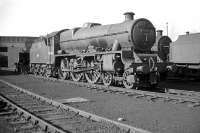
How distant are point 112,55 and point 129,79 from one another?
163cm

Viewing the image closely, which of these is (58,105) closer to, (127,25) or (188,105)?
(188,105)

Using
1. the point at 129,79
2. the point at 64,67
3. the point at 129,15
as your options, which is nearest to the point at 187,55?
the point at 129,15

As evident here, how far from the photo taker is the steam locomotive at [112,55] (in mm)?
12703

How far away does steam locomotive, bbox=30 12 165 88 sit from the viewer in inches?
500

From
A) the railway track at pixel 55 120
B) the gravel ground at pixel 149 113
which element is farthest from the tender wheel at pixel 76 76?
the railway track at pixel 55 120

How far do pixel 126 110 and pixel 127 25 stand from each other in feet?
20.6

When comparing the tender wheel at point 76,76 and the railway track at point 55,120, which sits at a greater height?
the tender wheel at point 76,76

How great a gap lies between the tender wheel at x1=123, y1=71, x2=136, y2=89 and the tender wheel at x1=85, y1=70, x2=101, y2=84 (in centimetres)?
217

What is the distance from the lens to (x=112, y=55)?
1327 cm

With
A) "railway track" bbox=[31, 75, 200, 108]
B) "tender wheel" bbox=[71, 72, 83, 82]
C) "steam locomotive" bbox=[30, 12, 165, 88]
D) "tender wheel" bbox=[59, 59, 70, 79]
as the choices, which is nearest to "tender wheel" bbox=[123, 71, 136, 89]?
"steam locomotive" bbox=[30, 12, 165, 88]

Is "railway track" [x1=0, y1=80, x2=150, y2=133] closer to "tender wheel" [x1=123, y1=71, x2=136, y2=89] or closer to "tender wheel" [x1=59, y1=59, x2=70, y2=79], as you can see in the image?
"tender wheel" [x1=123, y1=71, x2=136, y2=89]

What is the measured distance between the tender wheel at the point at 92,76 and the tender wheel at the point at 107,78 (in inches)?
16.4

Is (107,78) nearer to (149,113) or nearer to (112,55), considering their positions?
(112,55)

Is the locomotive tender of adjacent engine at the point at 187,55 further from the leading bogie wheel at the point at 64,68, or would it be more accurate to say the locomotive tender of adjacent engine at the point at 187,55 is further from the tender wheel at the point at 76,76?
the leading bogie wheel at the point at 64,68
